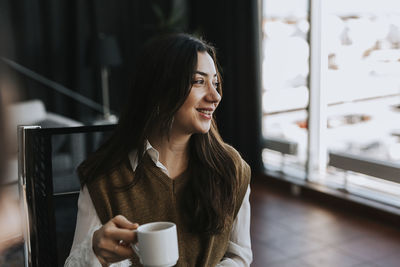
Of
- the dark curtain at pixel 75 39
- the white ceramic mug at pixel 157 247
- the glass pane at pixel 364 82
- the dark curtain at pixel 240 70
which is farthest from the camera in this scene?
the dark curtain at pixel 75 39

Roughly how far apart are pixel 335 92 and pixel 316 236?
1250 mm

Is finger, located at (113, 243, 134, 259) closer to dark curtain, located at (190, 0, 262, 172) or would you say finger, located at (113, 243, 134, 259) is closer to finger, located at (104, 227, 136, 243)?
finger, located at (104, 227, 136, 243)

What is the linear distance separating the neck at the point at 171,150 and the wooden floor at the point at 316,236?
1.61m

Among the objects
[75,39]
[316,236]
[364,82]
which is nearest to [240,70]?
[364,82]

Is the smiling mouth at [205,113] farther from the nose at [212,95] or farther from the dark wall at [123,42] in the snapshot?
the dark wall at [123,42]

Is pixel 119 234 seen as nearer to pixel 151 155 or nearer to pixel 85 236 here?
pixel 85 236

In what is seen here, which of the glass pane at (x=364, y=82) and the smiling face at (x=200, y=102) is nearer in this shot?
the smiling face at (x=200, y=102)

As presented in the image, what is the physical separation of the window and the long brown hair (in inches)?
93.9

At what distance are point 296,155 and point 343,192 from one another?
63 cm

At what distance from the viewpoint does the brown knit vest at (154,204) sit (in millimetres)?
1134

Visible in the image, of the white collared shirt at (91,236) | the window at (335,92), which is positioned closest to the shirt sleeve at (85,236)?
the white collared shirt at (91,236)

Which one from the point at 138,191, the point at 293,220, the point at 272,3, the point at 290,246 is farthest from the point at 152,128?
the point at 272,3

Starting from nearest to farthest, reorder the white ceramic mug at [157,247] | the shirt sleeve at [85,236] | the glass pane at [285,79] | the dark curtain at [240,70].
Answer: the white ceramic mug at [157,247], the shirt sleeve at [85,236], the glass pane at [285,79], the dark curtain at [240,70]

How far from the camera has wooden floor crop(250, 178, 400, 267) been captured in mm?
2705
